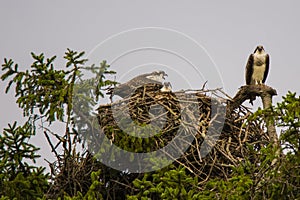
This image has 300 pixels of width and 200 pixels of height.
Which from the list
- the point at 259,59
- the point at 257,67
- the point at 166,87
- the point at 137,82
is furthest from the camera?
the point at 259,59

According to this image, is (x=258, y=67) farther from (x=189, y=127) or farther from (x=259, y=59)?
(x=189, y=127)

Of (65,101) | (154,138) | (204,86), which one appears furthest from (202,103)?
(65,101)

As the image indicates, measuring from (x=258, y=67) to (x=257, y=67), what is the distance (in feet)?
0.08

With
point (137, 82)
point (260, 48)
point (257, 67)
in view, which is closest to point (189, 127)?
point (137, 82)

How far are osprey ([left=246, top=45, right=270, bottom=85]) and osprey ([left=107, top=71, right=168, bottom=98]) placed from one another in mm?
1900

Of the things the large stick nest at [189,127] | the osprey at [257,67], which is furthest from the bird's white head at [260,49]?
the large stick nest at [189,127]

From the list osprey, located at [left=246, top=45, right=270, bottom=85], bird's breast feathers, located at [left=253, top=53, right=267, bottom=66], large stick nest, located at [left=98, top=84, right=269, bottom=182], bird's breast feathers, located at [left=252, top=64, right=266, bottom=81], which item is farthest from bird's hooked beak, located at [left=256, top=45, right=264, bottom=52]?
large stick nest, located at [left=98, top=84, right=269, bottom=182]

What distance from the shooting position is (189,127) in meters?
11.9

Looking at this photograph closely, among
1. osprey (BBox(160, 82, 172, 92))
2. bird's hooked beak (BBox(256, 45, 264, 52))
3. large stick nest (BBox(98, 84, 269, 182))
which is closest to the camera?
large stick nest (BBox(98, 84, 269, 182))

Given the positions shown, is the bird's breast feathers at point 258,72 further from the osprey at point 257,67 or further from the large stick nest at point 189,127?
the large stick nest at point 189,127

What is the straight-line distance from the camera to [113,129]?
1114 cm

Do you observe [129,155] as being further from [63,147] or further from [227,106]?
[227,106]

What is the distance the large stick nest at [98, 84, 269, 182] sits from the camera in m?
11.1

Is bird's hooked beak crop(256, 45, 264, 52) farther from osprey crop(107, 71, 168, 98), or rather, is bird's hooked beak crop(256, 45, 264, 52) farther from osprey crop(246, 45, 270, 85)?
osprey crop(107, 71, 168, 98)
